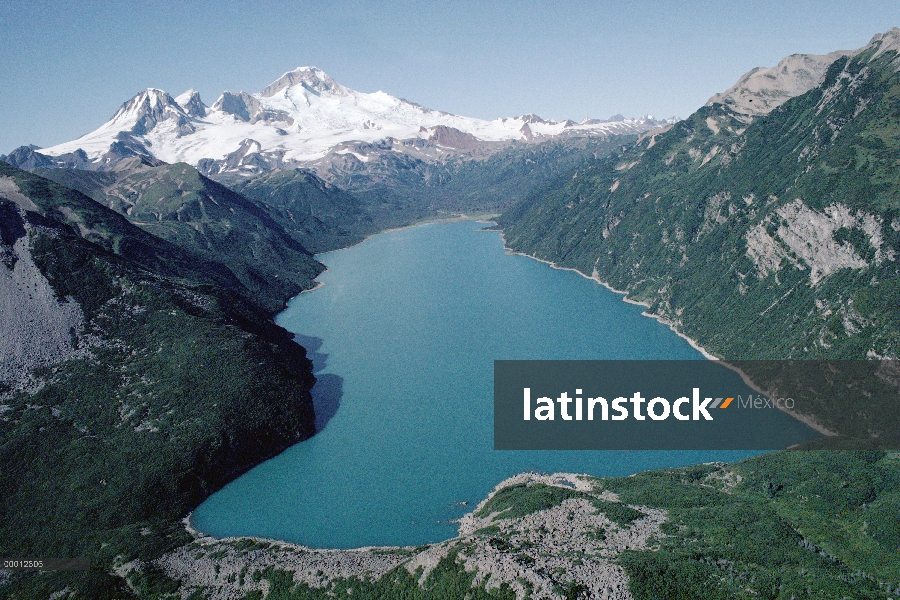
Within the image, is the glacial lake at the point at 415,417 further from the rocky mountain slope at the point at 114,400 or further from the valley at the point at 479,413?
the rocky mountain slope at the point at 114,400

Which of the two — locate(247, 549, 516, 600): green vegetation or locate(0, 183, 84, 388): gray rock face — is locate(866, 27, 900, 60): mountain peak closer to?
locate(247, 549, 516, 600): green vegetation

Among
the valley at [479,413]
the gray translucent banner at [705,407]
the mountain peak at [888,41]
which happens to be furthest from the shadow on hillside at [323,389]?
the mountain peak at [888,41]

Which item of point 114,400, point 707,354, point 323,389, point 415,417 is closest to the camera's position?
point 114,400

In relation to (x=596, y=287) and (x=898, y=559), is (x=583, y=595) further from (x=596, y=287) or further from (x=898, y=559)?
(x=596, y=287)

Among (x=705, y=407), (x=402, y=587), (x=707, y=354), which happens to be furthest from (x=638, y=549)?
(x=707, y=354)

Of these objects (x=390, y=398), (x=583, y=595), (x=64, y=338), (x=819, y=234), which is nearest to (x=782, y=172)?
(x=819, y=234)

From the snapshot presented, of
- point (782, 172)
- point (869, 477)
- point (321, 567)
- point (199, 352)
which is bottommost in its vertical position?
point (321, 567)

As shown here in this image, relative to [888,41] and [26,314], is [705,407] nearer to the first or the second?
[888,41]
